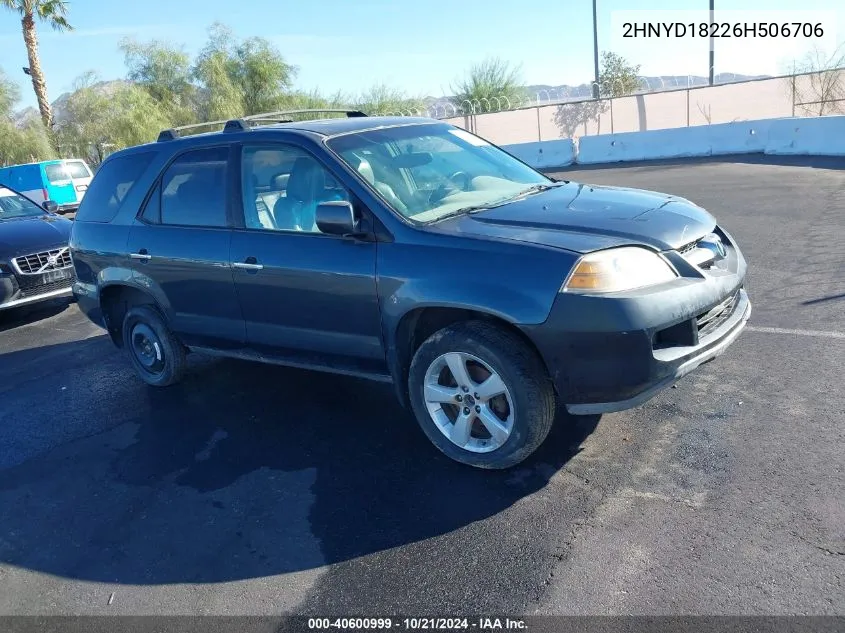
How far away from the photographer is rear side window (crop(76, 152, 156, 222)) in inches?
215

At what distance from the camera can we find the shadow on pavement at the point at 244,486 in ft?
11.2

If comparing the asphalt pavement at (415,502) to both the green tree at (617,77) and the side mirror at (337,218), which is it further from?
the green tree at (617,77)

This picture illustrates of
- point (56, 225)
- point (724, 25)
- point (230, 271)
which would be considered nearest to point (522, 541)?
point (230, 271)

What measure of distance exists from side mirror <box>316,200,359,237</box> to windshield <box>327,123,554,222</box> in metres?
0.27

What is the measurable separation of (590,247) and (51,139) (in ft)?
116

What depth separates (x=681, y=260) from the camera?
11.8 ft

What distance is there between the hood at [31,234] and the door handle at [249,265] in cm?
468

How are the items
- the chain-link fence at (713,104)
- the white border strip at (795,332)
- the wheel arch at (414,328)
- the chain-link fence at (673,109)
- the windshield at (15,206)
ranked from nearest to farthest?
1. the wheel arch at (414,328)
2. the white border strip at (795,332)
3. the windshield at (15,206)
4. the chain-link fence at (713,104)
5. the chain-link fence at (673,109)

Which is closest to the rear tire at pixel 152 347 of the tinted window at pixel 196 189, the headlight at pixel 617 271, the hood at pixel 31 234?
the tinted window at pixel 196 189

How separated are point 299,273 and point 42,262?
5.52 m

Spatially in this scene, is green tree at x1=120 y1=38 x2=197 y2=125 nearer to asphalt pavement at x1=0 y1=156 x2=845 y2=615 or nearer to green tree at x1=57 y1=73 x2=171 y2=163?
green tree at x1=57 y1=73 x2=171 y2=163

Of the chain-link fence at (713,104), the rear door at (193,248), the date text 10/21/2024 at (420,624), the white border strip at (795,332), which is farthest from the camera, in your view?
the chain-link fence at (713,104)

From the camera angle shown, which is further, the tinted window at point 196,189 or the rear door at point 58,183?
the rear door at point 58,183

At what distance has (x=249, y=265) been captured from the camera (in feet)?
14.9
